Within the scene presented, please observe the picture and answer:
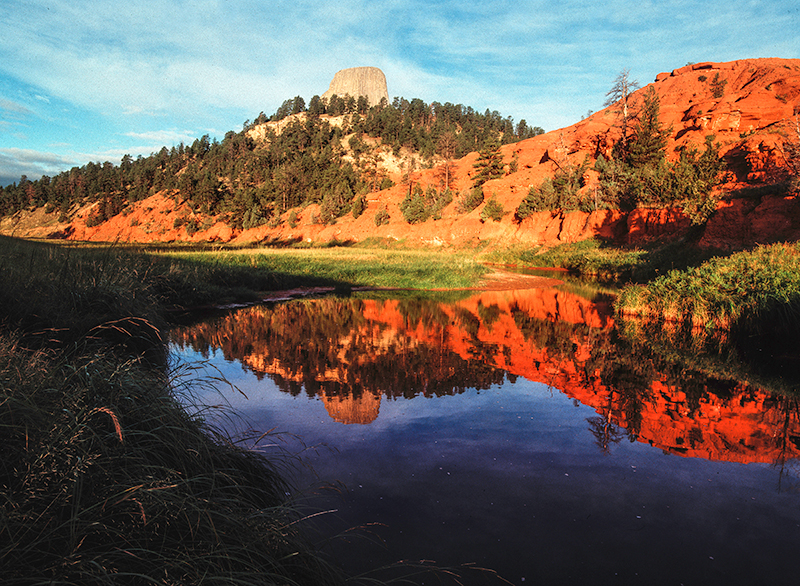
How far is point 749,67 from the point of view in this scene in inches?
Result: 2800

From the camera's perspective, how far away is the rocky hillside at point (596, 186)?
91.2ft

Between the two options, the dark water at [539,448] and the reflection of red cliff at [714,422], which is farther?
A: the reflection of red cliff at [714,422]

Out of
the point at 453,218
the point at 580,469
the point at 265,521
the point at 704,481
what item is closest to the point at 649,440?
the point at 704,481

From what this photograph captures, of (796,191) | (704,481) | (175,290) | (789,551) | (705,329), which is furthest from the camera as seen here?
(796,191)

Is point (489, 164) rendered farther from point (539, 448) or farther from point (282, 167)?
point (539, 448)

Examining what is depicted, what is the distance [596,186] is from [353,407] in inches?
1697

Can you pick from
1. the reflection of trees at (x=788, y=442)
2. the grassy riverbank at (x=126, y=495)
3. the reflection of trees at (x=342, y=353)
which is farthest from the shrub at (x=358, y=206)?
the grassy riverbank at (x=126, y=495)

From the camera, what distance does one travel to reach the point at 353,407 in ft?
23.1

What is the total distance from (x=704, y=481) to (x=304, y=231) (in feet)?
203

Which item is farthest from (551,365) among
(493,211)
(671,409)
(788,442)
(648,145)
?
(648,145)

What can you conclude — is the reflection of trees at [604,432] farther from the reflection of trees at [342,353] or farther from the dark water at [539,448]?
the reflection of trees at [342,353]

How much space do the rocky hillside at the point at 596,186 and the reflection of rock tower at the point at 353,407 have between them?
2402 cm

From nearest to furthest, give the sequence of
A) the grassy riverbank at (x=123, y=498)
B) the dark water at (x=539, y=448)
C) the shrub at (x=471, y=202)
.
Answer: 1. the grassy riverbank at (x=123, y=498)
2. the dark water at (x=539, y=448)
3. the shrub at (x=471, y=202)

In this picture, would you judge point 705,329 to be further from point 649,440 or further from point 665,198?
point 665,198
